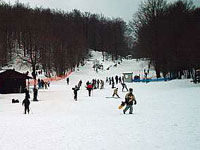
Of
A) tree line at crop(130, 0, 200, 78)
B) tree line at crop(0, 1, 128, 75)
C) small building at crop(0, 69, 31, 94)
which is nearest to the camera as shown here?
small building at crop(0, 69, 31, 94)

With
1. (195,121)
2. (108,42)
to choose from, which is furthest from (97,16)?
(195,121)

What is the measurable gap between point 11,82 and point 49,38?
3267 cm

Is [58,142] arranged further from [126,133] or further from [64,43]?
[64,43]

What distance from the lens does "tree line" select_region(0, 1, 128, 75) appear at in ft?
199

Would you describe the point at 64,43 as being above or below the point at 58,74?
above

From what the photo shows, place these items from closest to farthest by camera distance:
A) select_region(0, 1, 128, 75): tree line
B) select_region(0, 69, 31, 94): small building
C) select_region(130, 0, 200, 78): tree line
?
select_region(0, 69, 31, 94): small building < select_region(130, 0, 200, 78): tree line < select_region(0, 1, 128, 75): tree line

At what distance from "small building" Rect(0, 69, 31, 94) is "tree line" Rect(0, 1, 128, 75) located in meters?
7.86

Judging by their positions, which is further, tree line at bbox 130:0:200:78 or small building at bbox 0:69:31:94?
tree line at bbox 130:0:200:78

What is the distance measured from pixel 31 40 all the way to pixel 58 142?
53.9 meters

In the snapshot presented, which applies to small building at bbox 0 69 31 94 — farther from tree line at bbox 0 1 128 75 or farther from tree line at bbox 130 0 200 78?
tree line at bbox 130 0 200 78

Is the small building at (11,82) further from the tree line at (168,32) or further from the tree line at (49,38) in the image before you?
the tree line at (168,32)

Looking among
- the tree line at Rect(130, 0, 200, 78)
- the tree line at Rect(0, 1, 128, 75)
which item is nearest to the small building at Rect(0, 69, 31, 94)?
the tree line at Rect(0, 1, 128, 75)

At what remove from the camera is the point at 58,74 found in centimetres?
6419

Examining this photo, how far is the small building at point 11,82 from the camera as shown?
35000 millimetres
